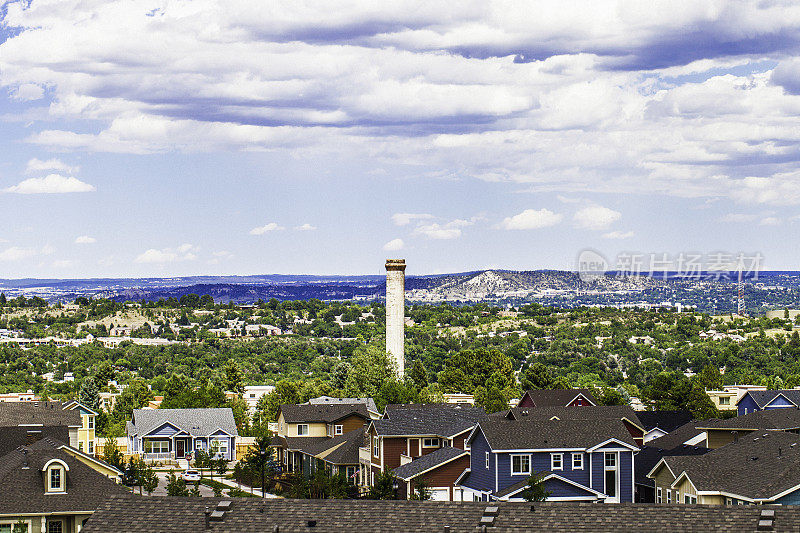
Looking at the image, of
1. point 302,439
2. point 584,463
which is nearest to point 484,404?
point 302,439

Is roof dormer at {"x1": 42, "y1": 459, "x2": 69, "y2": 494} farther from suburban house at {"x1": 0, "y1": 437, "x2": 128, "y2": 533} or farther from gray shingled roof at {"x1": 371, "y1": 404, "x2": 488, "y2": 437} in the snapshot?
gray shingled roof at {"x1": 371, "y1": 404, "x2": 488, "y2": 437}

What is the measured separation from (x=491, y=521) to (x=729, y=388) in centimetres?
12556

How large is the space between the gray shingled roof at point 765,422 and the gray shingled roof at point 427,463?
58.5 feet

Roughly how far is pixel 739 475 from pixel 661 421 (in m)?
49.3

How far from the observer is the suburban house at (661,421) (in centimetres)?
10112

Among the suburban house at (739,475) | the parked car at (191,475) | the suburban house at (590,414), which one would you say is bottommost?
the parked car at (191,475)

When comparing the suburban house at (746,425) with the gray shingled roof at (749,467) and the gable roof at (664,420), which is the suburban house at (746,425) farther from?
the gable roof at (664,420)

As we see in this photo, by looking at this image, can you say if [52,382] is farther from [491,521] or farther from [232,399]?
[491,521]

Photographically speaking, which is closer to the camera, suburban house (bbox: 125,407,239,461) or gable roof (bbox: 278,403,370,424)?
gable roof (bbox: 278,403,370,424)

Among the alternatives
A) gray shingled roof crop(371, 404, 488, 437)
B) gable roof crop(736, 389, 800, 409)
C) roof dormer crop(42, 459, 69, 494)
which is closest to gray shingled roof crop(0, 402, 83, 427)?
gray shingled roof crop(371, 404, 488, 437)

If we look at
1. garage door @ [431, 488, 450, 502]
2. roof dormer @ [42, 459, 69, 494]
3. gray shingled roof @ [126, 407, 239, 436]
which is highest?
roof dormer @ [42, 459, 69, 494]

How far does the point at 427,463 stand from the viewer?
74812 millimetres

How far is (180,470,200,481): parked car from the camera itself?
3645 inches

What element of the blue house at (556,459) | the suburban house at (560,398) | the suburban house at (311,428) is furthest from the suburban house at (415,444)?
the suburban house at (560,398)
